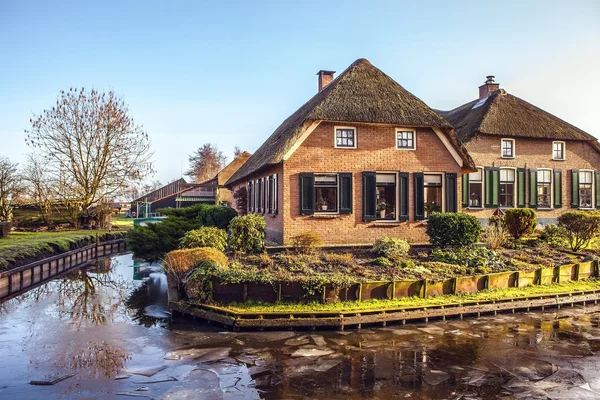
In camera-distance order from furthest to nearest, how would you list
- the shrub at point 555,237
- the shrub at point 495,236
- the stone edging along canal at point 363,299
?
the shrub at point 555,237
the shrub at point 495,236
the stone edging along canal at point 363,299

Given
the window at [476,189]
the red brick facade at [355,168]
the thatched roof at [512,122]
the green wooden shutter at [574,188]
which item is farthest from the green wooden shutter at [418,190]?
the green wooden shutter at [574,188]

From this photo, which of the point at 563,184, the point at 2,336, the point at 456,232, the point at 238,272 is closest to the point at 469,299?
the point at 456,232

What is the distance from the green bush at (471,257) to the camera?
13.9 meters

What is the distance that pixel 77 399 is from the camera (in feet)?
20.7

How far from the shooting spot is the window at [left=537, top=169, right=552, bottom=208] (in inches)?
933

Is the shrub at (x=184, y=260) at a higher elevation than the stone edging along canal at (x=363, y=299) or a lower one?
higher

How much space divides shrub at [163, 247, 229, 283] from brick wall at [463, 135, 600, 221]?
15.2 metres

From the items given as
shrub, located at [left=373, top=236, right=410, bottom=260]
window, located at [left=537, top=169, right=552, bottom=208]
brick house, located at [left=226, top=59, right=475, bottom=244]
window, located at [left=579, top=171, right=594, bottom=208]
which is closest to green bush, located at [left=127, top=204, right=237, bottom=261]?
brick house, located at [left=226, top=59, right=475, bottom=244]

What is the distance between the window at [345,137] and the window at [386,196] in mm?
1551

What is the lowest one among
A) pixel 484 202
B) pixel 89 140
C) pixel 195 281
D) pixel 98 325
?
pixel 98 325

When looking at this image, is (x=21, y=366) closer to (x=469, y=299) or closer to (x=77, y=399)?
(x=77, y=399)

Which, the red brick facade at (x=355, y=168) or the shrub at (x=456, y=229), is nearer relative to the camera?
the shrub at (x=456, y=229)

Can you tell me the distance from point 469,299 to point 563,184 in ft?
52.6

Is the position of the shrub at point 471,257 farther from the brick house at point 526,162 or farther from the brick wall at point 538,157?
the brick wall at point 538,157
